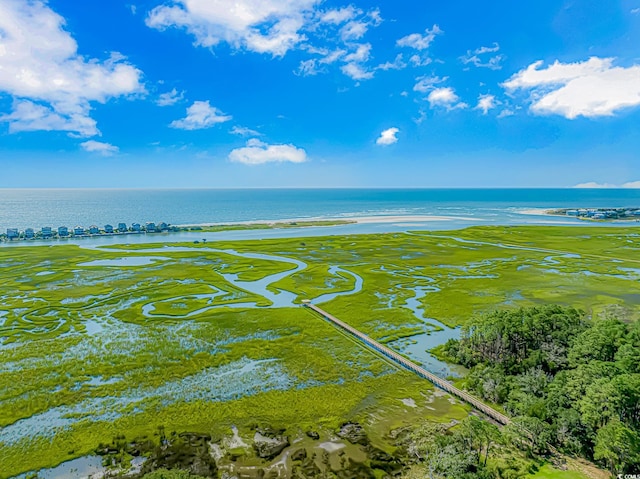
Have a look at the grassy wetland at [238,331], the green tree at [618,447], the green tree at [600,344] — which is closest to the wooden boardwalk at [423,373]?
the grassy wetland at [238,331]

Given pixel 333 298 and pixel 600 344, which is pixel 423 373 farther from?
pixel 333 298

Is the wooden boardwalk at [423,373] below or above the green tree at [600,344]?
below

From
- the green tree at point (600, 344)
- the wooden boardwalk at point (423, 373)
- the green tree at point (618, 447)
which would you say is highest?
the green tree at point (600, 344)

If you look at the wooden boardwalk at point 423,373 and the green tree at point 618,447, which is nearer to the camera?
the green tree at point 618,447

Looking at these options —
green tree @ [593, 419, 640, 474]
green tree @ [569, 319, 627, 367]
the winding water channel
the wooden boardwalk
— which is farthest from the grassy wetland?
green tree @ [569, 319, 627, 367]

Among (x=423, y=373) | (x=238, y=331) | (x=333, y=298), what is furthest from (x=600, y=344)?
(x=333, y=298)

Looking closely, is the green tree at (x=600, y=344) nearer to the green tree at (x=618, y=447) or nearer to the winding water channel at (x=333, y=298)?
the green tree at (x=618, y=447)

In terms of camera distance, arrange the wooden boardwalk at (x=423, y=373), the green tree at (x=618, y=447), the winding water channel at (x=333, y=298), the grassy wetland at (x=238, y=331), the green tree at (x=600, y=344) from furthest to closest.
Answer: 1. the winding water channel at (x=333, y=298)
2. the grassy wetland at (x=238, y=331)
3. the wooden boardwalk at (x=423, y=373)
4. the green tree at (x=600, y=344)
5. the green tree at (x=618, y=447)
